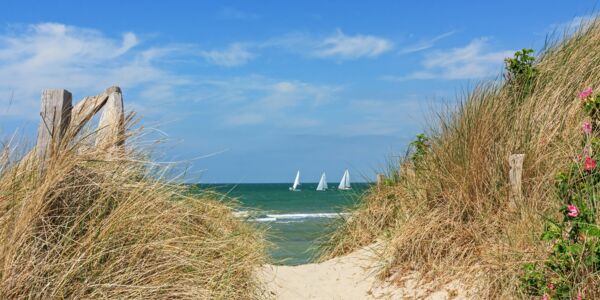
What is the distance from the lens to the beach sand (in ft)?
22.8

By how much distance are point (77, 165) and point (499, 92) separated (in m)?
5.38

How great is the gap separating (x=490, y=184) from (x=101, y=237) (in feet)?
13.4

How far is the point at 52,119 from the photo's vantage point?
5.27 metres

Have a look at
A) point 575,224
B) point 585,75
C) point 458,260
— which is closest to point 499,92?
point 585,75

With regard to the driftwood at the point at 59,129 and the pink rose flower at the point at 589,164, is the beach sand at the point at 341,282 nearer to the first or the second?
the pink rose flower at the point at 589,164

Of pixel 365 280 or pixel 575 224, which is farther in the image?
pixel 365 280

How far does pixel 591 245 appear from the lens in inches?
194

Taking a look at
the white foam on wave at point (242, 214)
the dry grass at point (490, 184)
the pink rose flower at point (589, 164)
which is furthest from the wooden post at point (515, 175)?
the white foam on wave at point (242, 214)

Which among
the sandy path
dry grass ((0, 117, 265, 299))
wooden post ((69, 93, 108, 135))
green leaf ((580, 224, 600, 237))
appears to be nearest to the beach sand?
the sandy path

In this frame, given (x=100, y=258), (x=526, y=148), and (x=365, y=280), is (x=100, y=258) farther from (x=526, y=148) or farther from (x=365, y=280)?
(x=526, y=148)

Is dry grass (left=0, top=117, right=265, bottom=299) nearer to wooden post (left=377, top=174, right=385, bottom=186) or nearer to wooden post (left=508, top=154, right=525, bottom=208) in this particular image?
wooden post (left=508, top=154, right=525, bottom=208)

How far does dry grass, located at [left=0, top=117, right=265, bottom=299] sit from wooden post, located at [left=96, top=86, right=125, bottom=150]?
0.18 m

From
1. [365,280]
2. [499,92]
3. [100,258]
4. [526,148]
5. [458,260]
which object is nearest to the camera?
[100,258]

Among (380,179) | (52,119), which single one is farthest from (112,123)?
(380,179)
